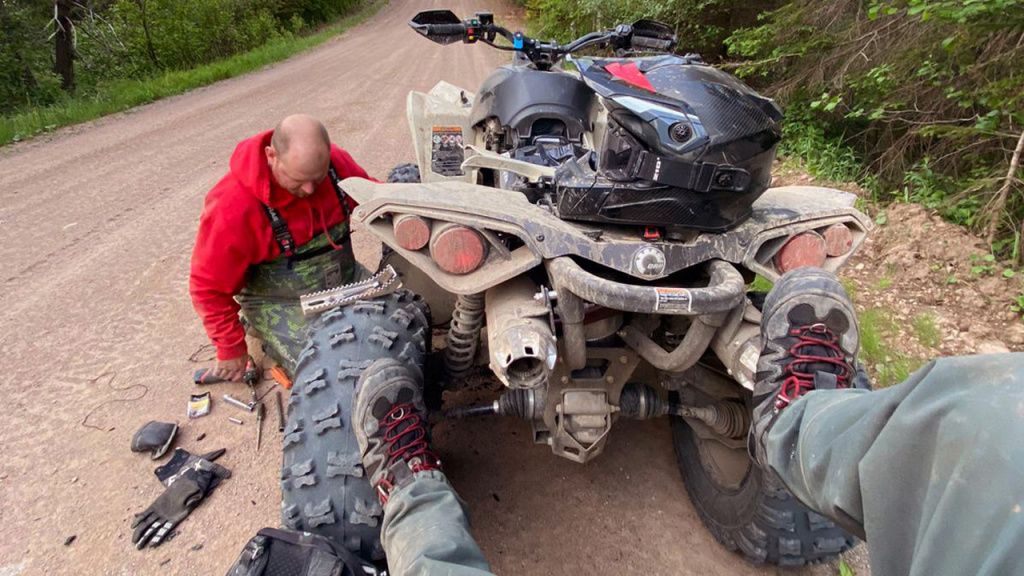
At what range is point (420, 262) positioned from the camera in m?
1.86

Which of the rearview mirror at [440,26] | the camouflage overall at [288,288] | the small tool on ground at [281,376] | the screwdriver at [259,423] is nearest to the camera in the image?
the screwdriver at [259,423]

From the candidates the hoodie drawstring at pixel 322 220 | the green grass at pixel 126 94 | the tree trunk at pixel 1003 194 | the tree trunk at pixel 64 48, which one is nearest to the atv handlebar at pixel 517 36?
the hoodie drawstring at pixel 322 220

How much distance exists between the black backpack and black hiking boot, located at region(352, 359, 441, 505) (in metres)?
0.20

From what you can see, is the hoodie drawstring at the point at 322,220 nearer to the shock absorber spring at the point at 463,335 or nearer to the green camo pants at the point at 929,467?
the shock absorber spring at the point at 463,335

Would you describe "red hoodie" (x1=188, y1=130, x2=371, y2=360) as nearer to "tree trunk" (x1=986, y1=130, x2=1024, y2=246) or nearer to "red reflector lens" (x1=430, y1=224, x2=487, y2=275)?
"red reflector lens" (x1=430, y1=224, x2=487, y2=275)

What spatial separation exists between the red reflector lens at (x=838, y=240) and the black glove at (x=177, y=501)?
268 centimetres

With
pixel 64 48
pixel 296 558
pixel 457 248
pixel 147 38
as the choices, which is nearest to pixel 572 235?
pixel 457 248

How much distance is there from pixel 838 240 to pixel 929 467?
1128 mm

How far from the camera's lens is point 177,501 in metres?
2.52

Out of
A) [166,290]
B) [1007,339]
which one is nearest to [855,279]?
[1007,339]

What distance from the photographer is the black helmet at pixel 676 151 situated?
1.66 metres

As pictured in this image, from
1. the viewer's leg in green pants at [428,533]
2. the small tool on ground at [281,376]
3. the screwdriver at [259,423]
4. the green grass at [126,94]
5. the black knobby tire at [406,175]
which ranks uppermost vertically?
the black knobby tire at [406,175]

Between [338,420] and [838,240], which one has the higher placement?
[838,240]

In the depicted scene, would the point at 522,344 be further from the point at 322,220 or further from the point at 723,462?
the point at 322,220
